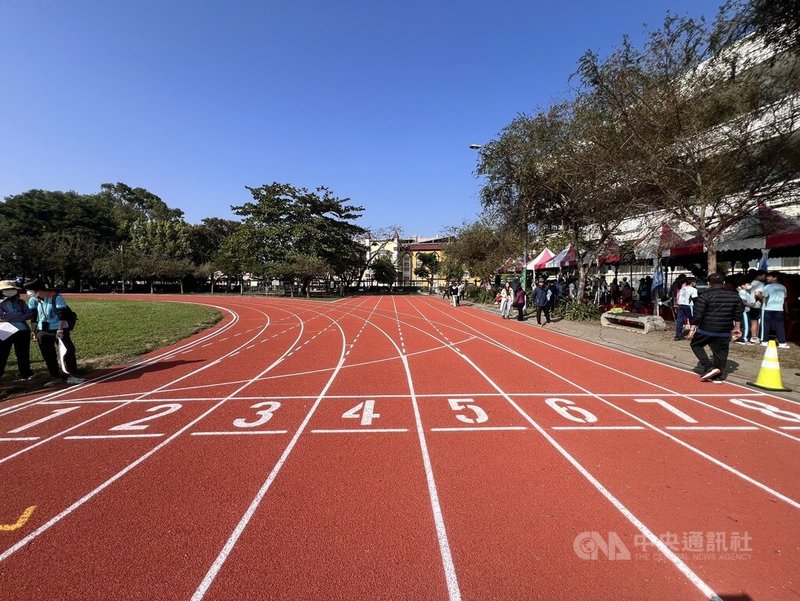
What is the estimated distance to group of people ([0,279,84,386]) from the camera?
6852mm

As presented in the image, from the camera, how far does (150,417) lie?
18.0ft

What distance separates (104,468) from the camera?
3.98m

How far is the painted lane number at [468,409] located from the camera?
5312 mm

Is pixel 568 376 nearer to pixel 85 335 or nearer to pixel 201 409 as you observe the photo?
pixel 201 409

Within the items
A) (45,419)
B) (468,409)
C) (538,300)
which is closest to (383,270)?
(538,300)

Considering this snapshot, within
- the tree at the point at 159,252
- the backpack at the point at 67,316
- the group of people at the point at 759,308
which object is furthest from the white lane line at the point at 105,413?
the tree at the point at 159,252

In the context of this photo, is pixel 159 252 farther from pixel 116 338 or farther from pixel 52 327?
pixel 52 327

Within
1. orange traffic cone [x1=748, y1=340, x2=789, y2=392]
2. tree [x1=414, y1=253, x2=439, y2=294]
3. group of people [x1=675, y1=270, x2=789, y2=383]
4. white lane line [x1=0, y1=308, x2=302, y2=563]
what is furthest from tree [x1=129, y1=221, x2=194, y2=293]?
orange traffic cone [x1=748, y1=340, x2=789, y2=392]

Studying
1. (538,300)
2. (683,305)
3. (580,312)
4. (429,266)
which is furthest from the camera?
(429,266)

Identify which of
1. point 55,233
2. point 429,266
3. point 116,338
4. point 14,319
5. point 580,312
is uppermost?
point 55,233

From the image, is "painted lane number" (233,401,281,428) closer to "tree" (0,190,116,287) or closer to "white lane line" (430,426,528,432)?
"white lane line" (430,426,528,432)

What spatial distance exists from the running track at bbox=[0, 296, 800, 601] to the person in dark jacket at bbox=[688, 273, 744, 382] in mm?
480

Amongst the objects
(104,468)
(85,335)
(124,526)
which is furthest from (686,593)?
(85,335)

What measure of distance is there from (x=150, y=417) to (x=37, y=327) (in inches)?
139
